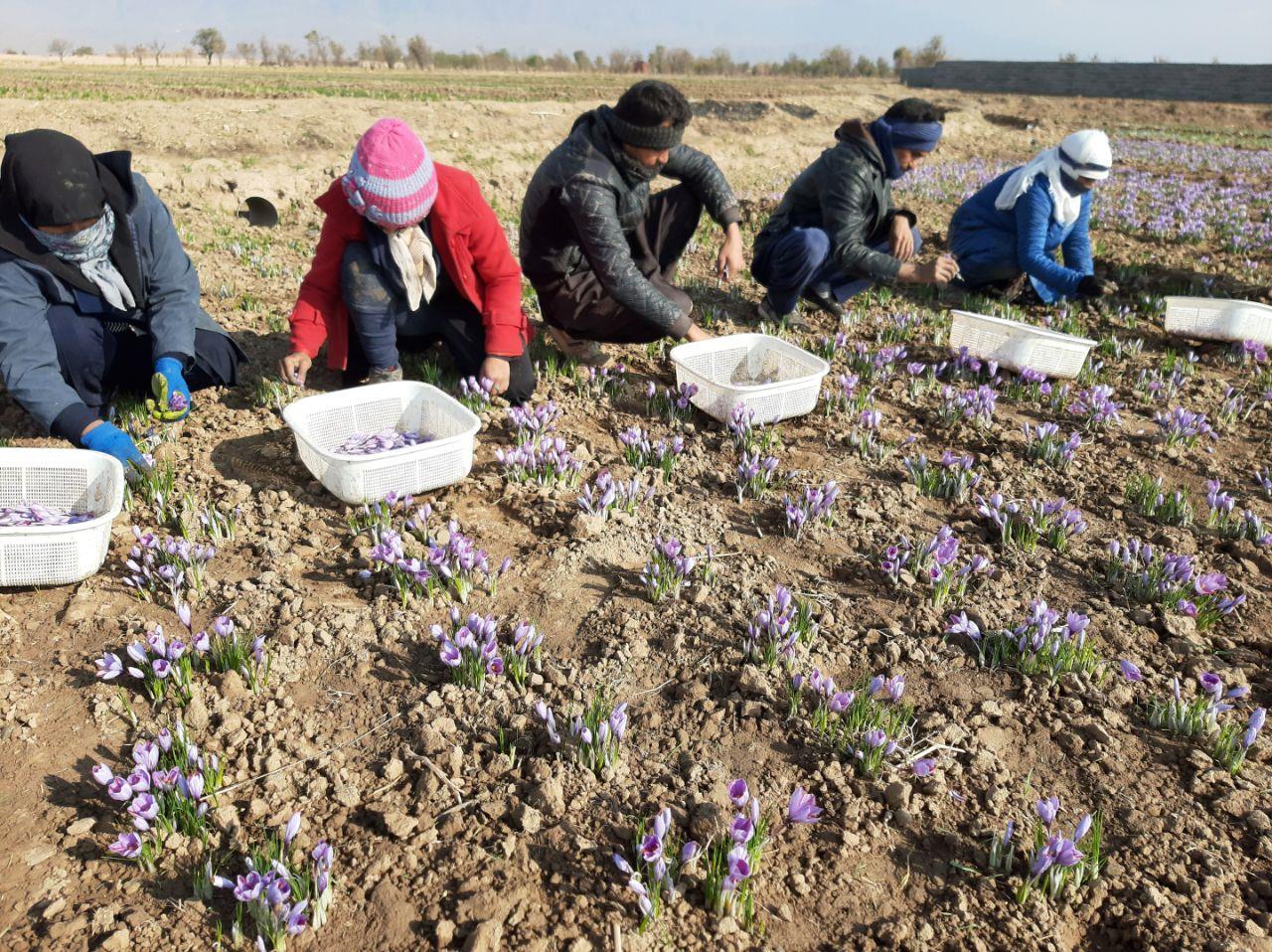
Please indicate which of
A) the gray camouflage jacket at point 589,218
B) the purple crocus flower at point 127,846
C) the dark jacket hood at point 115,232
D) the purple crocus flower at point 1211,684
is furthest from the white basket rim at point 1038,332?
the purple crocus flower at point 127,846

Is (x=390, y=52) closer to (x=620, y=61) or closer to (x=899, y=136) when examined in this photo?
(x=620, y=61)

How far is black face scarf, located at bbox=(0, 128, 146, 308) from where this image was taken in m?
3.37

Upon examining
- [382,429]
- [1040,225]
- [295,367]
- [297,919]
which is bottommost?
[297,919]

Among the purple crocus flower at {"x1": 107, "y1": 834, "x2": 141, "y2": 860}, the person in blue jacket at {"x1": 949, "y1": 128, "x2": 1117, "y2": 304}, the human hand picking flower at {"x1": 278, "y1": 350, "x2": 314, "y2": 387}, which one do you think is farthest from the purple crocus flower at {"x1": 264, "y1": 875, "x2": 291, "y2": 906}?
the person in blue jacket at {"x1": 949, "y1": 128, "x2": 1117, "y2": 304}

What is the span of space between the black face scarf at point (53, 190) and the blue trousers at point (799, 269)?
3.92m

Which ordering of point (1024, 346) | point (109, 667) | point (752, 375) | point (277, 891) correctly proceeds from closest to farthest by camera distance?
point (277, 891)
point (109, 667)
point (752, 375)
point (1024, 346)

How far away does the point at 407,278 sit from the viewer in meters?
4.30

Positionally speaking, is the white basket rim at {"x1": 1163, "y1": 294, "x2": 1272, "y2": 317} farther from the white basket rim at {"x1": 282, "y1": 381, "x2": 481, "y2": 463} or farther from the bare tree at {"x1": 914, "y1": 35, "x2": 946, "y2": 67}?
the bare tree at {"x1": 914, "y1": 35, "x2": 946, "y2": 67}

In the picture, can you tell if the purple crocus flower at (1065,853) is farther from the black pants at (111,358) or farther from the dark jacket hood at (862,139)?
the dark jacket hood at (862,139)

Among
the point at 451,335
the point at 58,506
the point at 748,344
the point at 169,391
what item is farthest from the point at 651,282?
the point at 58,506

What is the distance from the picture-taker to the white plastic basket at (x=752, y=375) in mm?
4301

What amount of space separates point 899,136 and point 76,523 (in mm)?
5188

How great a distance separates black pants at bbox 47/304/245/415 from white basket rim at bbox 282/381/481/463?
Answer: 2.91 ft

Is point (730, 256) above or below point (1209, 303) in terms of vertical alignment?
above
